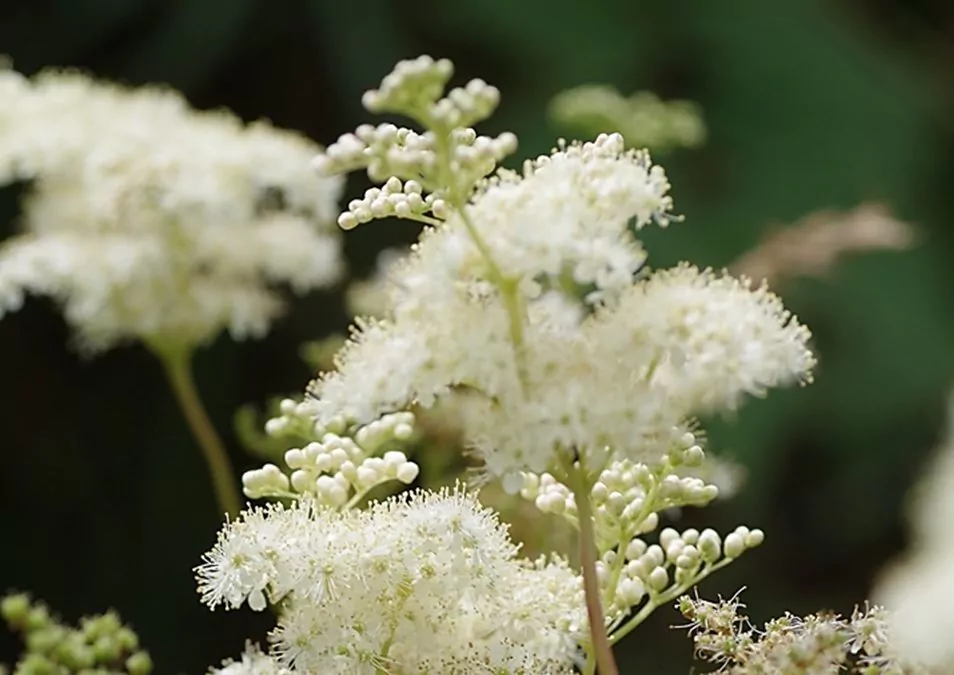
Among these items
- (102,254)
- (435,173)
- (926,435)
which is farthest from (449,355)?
(926,435)

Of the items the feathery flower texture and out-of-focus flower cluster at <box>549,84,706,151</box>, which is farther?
out-of-focus flower cluster at <box>549,84,706,151</box>

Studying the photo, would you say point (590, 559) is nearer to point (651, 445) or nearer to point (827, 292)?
point (651, 445)

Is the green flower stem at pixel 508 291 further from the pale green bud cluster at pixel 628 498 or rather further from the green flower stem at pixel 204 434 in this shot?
the green flower stem at pixel 204 434

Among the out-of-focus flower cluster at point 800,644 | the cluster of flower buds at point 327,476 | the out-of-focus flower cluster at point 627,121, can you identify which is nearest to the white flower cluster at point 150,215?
the out-of-focus flower cluster at point 627,121

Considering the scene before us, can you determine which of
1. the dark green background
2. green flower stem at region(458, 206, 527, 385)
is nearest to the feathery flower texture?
green flower stem at region(458, 206, 527, 385)

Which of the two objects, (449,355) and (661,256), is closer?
(449,355)

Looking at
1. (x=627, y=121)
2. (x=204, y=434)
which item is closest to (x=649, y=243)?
(x=627, y=121)

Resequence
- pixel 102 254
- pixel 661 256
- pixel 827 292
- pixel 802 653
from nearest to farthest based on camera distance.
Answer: pixel 802 653, pixel 102 254, pixel 661 256, pixel 827 292

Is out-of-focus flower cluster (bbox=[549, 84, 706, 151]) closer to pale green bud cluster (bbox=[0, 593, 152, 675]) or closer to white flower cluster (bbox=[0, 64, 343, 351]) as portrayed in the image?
white flower cluster (bbox=[0, 64, 343, 351])
